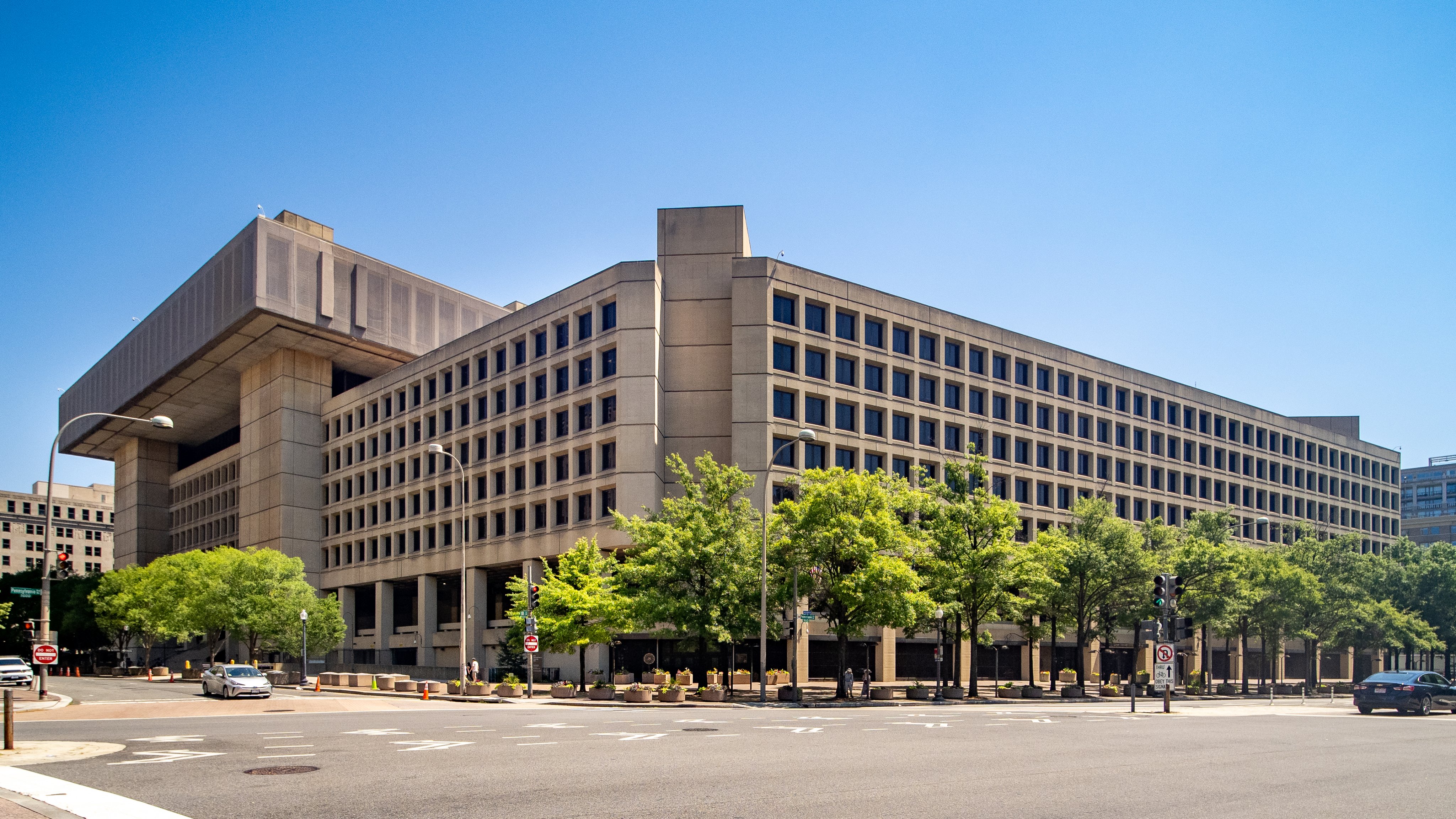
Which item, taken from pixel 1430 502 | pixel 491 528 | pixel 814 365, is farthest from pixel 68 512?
pixel 1430 502

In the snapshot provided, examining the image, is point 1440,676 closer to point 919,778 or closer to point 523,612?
point 919,778

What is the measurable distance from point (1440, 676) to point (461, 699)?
3717 centimetres

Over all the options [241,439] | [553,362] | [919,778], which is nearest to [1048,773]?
[919,778]

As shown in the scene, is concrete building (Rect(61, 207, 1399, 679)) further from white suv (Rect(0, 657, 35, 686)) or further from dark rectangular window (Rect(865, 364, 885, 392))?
white suv (Rect(0, 657, 35, 686))

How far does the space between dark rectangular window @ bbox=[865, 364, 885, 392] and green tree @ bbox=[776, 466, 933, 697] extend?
20145 millimetres

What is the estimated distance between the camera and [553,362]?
6669cm

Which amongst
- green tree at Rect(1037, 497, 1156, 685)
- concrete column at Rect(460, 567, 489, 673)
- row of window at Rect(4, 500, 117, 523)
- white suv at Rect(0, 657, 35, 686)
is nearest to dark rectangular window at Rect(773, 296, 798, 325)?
green tree at Rect(1037, 497, 1156, 685)

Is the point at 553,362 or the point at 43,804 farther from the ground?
the point at 553,362

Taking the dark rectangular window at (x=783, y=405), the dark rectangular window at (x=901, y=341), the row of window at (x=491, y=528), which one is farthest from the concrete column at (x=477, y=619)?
the dark rectangular window at (x=901, y=341)

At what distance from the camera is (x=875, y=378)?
67.1 m

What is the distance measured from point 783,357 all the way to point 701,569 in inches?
803

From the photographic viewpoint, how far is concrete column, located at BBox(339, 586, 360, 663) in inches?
3398

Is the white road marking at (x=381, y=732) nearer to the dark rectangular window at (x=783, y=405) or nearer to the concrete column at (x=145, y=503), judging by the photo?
the dark rectangular window at (x=783, y=405)

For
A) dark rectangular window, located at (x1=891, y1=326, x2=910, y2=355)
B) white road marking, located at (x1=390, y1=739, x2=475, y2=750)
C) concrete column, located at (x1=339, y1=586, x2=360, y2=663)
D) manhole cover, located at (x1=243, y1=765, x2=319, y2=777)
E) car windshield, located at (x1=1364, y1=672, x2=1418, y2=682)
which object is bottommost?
concrete column, located at (x1=339, y1=586, x2=360, y2=663)
